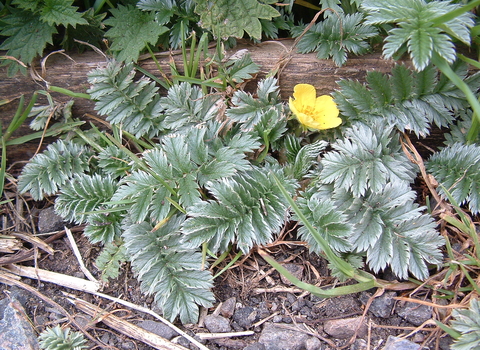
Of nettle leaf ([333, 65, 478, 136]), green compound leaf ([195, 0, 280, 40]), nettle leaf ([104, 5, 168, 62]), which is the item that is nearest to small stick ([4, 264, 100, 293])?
nettle leaf ([104, 5, 168, 62])

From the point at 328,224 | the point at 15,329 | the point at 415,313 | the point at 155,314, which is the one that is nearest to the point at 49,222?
the point at 15,329

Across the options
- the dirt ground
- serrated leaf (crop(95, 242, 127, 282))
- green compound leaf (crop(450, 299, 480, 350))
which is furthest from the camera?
serrated leaf (crop(95, 242, 127, 282))

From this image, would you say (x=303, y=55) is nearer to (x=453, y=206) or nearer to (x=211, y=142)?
(x=211, y=142)

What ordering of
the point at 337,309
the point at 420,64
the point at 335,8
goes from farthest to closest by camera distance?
1. the point at 335,8
2. the point at 337,309
3. the point at 420,64

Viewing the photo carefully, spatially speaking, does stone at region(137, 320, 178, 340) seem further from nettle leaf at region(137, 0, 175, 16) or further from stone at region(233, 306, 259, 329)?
nettle leaf at region(137, 0, 175, 16)

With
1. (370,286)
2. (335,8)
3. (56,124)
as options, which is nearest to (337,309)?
(370,286)

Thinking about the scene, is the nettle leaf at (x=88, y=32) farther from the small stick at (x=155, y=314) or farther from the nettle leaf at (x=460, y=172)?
the nettle leaf at (x=460, y=172)

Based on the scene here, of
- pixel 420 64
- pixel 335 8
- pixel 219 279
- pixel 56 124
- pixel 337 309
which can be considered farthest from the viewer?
pixel 56 124

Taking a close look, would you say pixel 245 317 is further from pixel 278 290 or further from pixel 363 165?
pixel 363 165
